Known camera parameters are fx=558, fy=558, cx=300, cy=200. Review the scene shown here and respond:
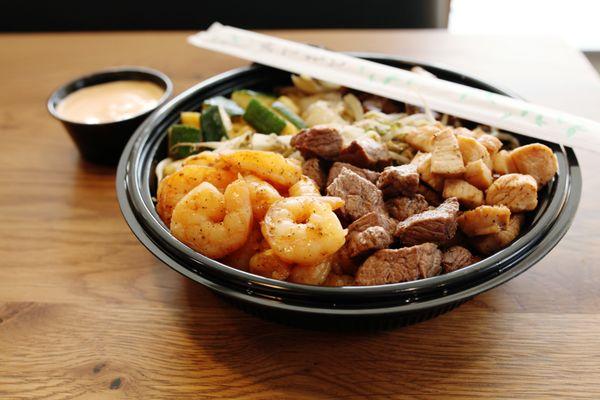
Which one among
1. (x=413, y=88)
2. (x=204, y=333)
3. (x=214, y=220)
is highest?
(x=413, y=88)

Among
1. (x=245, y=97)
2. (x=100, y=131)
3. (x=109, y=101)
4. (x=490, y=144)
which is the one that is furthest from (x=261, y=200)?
(x=109, y=101)

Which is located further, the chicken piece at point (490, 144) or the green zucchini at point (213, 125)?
the green zucchini at point (213, 125)

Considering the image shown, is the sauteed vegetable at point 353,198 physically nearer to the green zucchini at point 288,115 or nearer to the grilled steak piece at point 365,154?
the grilled steak piece at point 365,154

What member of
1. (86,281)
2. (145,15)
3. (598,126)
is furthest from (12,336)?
(145,15)

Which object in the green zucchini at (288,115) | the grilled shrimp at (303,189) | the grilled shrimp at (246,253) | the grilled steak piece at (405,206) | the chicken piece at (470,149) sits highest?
the chicken piece at (470,149)

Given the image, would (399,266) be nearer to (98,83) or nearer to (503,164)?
(503,164)


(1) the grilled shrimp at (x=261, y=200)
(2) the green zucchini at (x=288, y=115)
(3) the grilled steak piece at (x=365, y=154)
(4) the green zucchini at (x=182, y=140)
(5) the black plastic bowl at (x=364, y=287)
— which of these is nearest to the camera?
(5) the black plastic bowl at (x=364, y=287)

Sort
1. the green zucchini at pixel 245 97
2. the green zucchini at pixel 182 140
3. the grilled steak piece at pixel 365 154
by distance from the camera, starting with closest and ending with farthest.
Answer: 1. the grilled steak piece at pixel 365 154
2. the green zucchini at pixel 182 140
3. the green zucchini at pixel 245 97

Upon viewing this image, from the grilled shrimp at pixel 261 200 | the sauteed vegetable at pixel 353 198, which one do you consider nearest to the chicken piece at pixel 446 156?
the sauteed vegetable at pixel 353 198
